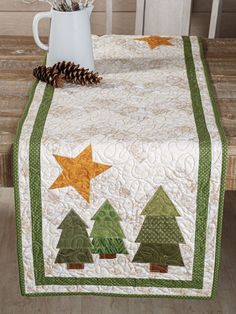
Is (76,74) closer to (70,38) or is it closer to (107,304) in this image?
(70,38)

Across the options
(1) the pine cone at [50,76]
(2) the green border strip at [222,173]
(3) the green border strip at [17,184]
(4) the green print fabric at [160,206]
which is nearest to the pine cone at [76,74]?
(1) the pine cone at [50,76]

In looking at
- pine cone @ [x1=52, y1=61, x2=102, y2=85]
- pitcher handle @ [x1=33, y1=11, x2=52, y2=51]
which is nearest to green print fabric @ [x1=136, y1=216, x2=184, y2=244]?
pine cone @ [x1=52, y1=61, x2=102, y2=85]

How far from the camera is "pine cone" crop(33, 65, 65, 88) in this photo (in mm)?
1693

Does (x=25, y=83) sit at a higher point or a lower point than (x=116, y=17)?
higher

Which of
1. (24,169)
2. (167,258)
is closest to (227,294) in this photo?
(167,258)

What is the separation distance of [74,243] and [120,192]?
0.18 m

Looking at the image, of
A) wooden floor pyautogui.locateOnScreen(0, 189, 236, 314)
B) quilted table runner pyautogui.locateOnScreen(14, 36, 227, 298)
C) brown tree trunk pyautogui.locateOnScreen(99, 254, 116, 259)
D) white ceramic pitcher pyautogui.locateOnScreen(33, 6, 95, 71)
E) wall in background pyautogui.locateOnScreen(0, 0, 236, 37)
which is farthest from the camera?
wall in background pyautogui.locateOnScreen(0, 0, 236, 37)

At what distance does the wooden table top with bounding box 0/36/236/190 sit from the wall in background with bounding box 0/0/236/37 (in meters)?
1.13

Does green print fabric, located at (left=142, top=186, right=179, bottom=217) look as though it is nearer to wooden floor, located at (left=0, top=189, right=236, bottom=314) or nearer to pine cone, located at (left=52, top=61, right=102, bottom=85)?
pine cone, located at (left=52, top=61, right=102, bottom=85)

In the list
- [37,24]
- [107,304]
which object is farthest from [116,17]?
[107,304]

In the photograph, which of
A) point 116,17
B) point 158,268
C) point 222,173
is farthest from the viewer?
point 116,17

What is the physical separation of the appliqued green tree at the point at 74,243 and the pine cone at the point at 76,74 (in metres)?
0.40

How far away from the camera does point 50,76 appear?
170 centimetres

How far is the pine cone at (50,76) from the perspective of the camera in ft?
5.56
